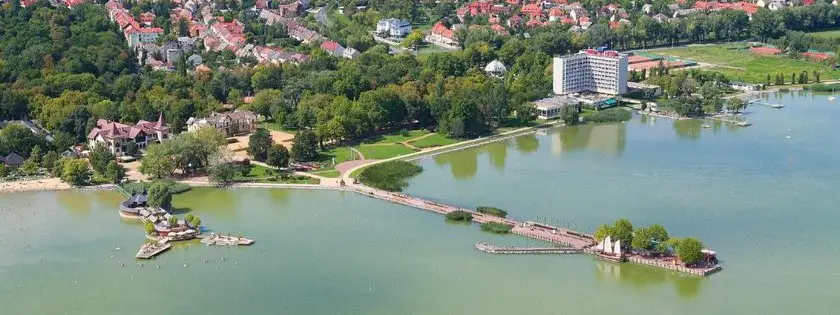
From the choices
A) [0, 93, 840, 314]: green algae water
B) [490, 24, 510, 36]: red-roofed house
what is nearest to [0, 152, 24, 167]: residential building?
[0, 93, 840, 314]: green algae water

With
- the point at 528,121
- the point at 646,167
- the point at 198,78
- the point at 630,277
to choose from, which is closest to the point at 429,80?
the point at 528,121

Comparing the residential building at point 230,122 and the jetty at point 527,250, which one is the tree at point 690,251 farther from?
the residential building at point 230,122

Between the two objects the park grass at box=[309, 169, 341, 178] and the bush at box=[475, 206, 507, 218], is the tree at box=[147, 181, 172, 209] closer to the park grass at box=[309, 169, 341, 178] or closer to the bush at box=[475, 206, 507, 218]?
the park grass at box=[309, 169, 341, 178]

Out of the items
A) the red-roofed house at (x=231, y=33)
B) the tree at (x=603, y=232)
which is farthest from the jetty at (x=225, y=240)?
the red-roofed house at (x=231, y=33)

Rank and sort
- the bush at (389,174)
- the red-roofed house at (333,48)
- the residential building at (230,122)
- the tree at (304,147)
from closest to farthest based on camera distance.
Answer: the bush at (389,174) < the tree at (304,147) < the residential building at (230,122) < the red-roofed house at (333,48)

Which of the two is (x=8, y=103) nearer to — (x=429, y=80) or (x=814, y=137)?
(x=429, y=80)

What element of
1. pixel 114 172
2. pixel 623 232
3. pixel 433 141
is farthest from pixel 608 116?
pixel 114 172

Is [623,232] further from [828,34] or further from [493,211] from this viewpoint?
[828,34]
